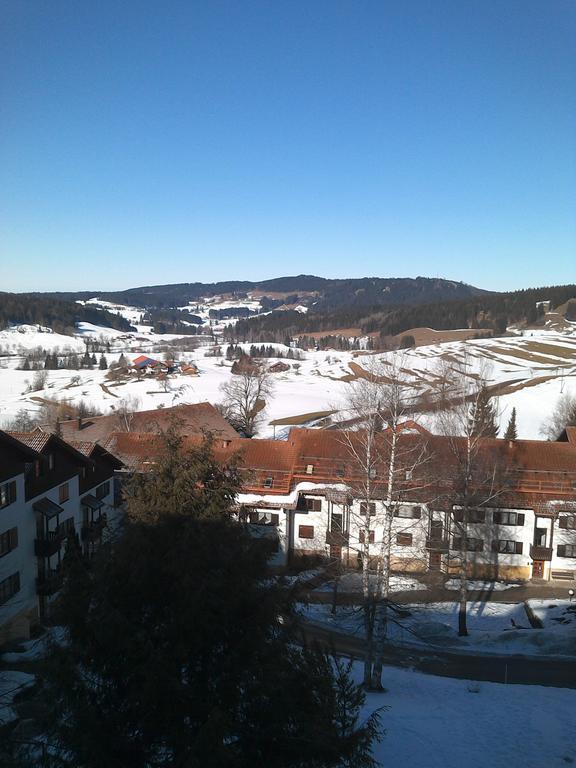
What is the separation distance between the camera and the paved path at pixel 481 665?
55.3ft

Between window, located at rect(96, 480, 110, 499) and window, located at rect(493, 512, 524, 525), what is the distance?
1748 cm

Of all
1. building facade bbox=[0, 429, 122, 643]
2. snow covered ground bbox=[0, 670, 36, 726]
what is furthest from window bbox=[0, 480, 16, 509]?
snow covered ground bbox=[0, 670, 36, 726]

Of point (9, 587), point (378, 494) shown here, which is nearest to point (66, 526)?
point (9, 587)

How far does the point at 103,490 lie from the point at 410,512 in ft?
45.7

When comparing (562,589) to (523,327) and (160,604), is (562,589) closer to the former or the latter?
(160,604)

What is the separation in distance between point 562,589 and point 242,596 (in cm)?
2160

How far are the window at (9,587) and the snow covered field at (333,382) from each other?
111 feet

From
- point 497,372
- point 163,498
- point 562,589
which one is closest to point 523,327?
point 497,372

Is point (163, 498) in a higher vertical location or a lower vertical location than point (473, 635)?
higher

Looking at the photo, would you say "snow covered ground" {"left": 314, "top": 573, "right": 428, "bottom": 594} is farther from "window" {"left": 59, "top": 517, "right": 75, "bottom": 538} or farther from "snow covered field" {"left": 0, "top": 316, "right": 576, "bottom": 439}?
"snow covered field" {"left": 0, "top": 316, "right": 576, "bottom": 439}

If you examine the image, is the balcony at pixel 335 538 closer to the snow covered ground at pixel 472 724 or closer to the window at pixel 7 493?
Result: the snow covered ground at pixel 472 724

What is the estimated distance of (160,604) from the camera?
6527 millimetres

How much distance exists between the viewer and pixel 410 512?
25.0 m

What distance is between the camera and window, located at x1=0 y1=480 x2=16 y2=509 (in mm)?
18016
